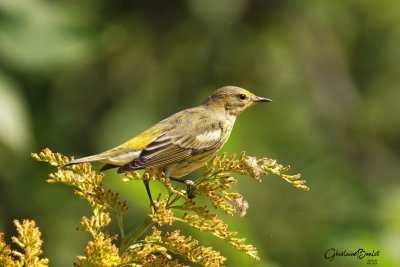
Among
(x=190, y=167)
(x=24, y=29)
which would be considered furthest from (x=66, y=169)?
(x=24, y=29)

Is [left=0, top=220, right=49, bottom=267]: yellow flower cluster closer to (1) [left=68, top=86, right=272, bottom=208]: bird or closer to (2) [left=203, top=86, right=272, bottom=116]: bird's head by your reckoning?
(1) [left=68, top=86, right=272, bottom=208]: bird

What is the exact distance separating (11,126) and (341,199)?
14.3 feet

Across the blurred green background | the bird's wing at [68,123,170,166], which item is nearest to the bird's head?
the blurred green background

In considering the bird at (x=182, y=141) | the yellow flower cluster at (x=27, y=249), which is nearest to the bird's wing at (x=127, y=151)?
the bird at (x=182, y=141)

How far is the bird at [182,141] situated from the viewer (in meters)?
4.57

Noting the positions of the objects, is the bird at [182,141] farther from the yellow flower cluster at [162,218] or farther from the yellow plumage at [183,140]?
the yellow flower cluster at [162,218]

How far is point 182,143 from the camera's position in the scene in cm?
509

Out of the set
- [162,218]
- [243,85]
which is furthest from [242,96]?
[243,85]

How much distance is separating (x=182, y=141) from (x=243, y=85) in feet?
16.2

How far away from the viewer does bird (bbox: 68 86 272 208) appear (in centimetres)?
457

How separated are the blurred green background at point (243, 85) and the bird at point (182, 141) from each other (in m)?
0.43

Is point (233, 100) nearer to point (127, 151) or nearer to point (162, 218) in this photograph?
point (127, 151)

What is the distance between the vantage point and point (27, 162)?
747cm

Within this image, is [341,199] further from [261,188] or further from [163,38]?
[163,38]
